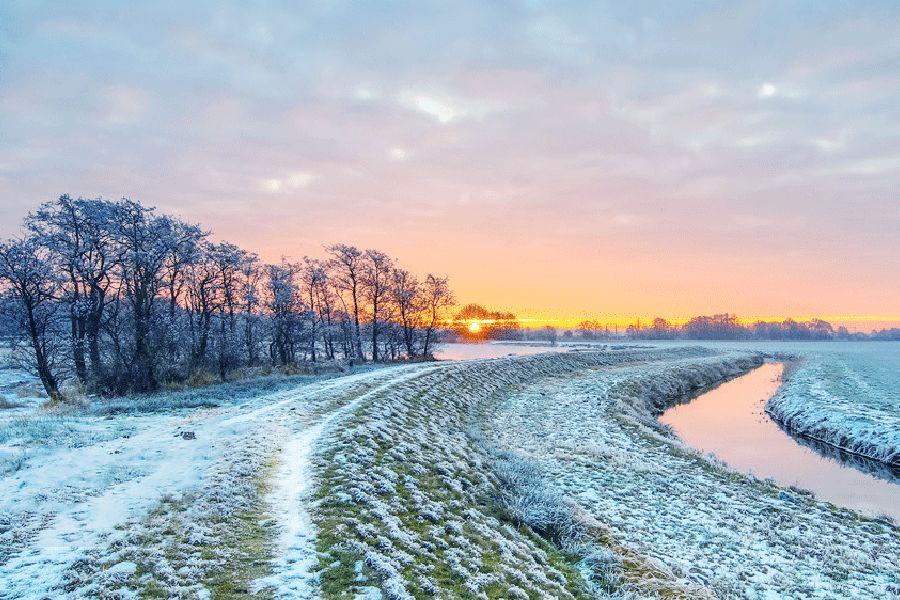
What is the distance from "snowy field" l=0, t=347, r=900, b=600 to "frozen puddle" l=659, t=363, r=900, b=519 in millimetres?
3562

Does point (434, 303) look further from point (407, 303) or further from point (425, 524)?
point (425, 524)

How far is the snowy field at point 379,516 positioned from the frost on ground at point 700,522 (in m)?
0.06

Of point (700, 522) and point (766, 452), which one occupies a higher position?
point (700, 522)

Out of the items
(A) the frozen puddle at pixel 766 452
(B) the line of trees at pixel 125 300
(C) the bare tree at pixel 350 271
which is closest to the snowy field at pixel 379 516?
(A) the frozen puddle at pixel 766 452

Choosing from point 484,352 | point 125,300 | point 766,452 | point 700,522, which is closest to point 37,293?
point 125,300

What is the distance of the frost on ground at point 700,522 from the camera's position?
9844 millimetres

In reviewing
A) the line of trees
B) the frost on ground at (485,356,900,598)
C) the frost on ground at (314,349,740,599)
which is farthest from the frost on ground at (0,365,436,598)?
the line of trees

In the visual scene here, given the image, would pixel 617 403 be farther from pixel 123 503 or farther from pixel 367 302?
pixel 367 302

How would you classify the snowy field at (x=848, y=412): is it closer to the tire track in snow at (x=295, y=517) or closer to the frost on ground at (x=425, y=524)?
the frost on ground at (x=425, y=524)

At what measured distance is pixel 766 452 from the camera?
22.7 meters

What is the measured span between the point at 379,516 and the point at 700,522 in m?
9.30

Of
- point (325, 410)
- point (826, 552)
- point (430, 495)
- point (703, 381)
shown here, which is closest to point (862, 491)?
point (826, 552)

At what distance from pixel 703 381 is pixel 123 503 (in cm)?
5251

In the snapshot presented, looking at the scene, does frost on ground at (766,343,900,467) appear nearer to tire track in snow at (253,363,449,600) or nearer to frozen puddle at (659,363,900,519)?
frozen puddle at (659,363,900,519)
